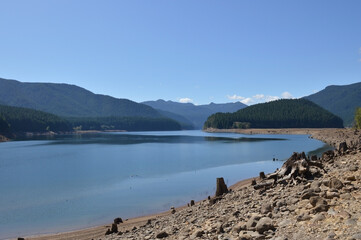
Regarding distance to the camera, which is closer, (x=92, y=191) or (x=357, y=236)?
(x=357, y=236)

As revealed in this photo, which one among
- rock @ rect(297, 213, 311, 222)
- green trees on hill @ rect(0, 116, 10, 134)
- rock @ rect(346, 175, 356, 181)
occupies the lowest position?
rock @ rect(297, 213, 311, 222)

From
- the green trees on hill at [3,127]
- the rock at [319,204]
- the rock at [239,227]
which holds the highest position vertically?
the green trees on hill at [3,127]

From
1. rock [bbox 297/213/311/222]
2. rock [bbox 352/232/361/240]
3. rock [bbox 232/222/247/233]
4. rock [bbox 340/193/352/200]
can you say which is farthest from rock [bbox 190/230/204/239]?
rock [bbox 352/232/361/240]

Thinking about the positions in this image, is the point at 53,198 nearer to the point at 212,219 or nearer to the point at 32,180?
the point at 32,180

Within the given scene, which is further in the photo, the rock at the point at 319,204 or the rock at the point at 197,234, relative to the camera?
the rock at the point at 197,234

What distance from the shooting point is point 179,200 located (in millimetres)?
29016

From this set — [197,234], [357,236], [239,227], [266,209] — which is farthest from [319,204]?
[197,234]

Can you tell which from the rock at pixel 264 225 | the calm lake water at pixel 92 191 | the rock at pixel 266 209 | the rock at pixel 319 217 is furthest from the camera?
the calm lake water at pixel 92 191

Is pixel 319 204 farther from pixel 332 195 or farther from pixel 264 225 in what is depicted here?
pixel 264 225

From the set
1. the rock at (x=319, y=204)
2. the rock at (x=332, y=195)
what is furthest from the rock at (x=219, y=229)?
the rock at (x=332, y=195)

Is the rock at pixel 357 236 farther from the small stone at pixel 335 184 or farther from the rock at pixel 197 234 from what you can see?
the rock at pixel 197 234

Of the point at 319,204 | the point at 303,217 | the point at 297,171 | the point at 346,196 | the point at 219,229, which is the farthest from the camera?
the point at 297,171

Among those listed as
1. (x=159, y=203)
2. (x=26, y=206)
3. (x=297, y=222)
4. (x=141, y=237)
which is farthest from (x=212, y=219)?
(x=26, y=206)

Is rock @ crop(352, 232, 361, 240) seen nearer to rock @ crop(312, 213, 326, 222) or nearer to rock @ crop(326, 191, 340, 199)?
rock @ crop(312, 213, 326, 222)
